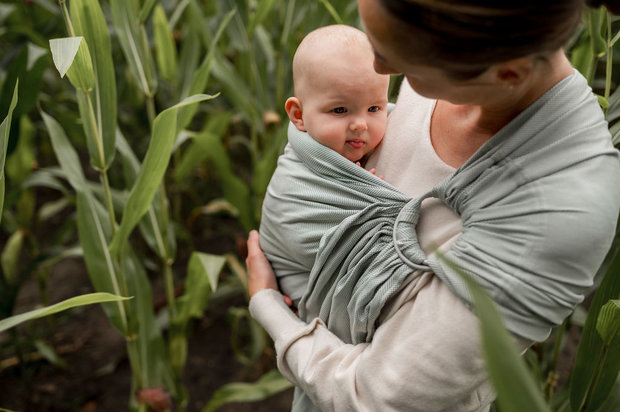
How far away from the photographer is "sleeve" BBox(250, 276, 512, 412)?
52cm

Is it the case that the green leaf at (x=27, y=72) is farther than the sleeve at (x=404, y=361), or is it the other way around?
the green leaf at (x=27, y=72)

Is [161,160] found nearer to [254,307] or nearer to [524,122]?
[254,307]

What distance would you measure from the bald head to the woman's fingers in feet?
0.70

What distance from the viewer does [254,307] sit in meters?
0.73

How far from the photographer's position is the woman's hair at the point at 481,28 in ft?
1.37

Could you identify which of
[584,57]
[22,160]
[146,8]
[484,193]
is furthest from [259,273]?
[22,160]

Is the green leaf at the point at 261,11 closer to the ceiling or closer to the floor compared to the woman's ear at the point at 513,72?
closer to the floor

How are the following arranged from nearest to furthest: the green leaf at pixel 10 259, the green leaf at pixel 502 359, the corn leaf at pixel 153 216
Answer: the green leaf at pixel 502 359, the corn leaf at pixel 153 216, the green leaf at pixel 10 259

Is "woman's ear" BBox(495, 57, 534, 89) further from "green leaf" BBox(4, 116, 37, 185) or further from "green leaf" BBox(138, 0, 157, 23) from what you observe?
"green leaf" BBox(4, 116, 37, 185)

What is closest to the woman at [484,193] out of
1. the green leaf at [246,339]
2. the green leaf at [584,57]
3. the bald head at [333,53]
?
the bald head at [333,53]

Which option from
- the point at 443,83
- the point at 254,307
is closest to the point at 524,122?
the point at 443,83

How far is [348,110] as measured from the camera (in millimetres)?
690

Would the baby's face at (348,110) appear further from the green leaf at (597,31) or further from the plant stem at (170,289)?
the plant stem at (170,289)

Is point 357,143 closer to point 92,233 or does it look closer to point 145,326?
point 92,233
